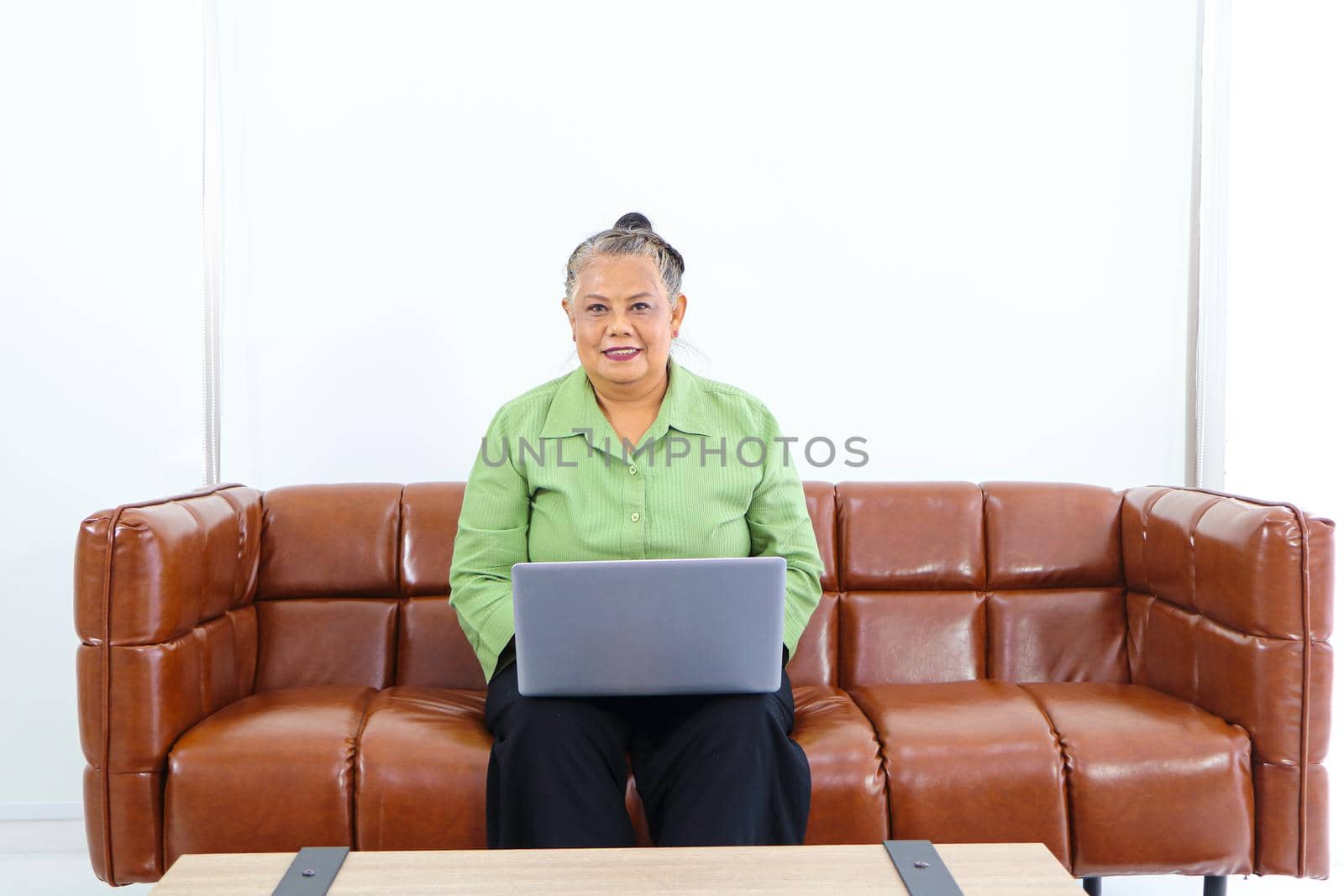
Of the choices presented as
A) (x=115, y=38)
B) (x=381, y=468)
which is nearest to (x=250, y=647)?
(x=381, y=468)

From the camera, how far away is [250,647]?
2.37m

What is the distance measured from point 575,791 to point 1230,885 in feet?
5.36

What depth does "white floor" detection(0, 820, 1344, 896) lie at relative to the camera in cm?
239

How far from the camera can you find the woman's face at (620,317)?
2.09 meters

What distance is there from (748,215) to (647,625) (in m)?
1.64

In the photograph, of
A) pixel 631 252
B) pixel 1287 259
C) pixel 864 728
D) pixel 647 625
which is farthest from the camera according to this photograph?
pixel 1287 259

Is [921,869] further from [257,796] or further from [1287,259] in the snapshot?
[1287,259]

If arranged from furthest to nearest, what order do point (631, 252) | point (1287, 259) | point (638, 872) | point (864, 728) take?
point (1287, 259) < point (631, 252) < point (864, 728) < point (638, 872)

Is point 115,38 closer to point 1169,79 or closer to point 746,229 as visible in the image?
point 746,229

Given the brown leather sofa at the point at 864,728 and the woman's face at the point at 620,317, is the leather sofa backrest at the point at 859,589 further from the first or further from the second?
the woman's face at the point at 620,317

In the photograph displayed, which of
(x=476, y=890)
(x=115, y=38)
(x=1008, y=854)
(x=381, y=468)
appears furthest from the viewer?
(x=381, y=468)

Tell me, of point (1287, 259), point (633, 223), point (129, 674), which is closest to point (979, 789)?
Answer: point (633, 223)

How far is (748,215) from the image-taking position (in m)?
2.91

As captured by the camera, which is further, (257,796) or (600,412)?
(600,412)
